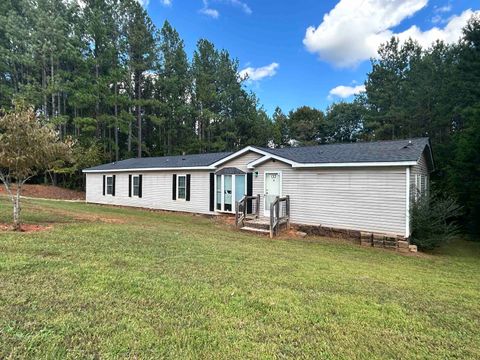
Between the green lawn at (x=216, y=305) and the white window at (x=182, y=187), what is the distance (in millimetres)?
9152

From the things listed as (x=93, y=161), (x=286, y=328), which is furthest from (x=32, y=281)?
(x=93, y=161)

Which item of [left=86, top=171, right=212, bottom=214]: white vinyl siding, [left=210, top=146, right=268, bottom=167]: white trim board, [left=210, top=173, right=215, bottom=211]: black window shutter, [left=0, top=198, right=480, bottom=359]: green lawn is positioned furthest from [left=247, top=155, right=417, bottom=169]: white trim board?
[left=0, top=198, right=480, bottom=359]: green lawn

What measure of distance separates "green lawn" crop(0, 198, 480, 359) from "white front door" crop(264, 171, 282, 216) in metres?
Result: 5.66

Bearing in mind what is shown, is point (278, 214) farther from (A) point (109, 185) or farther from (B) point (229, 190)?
(A) point (109, 185)

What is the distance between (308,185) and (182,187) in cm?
763

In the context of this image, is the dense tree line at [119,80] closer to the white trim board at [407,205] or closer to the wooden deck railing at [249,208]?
the wooden deck railing at [249,208]

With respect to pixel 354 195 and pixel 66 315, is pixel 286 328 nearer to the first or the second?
pixel 66 315

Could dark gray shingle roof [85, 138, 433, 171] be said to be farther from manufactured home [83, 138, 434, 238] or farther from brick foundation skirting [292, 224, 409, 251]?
brick foundation skirting [292, 224, 409, 251]

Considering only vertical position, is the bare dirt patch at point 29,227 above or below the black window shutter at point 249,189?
below

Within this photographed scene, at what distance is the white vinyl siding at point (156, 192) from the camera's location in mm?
15094

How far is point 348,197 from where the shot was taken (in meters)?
10.2

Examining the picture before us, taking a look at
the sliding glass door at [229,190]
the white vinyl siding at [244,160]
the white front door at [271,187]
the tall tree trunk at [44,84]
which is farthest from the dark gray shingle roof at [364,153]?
the tall tree trunk at [44,84]

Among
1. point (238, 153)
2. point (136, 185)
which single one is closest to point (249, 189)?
point (238, 153)

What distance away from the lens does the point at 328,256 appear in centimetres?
743
